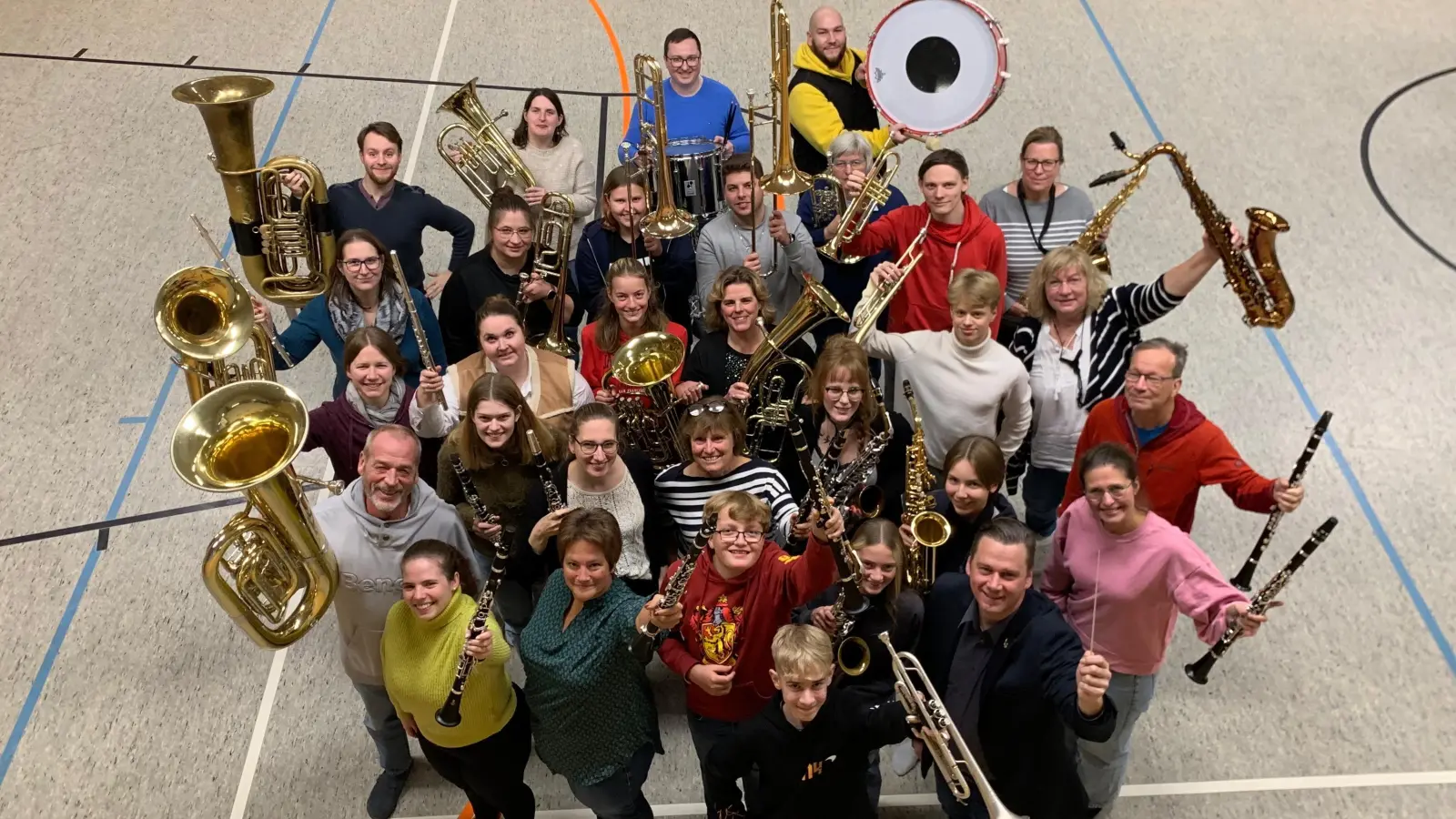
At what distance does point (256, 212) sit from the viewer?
4.30 m

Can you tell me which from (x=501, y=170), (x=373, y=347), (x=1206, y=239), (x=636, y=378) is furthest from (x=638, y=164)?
(x=1206, y=239)

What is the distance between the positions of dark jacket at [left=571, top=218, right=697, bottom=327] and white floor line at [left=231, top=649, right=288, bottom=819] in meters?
1.75

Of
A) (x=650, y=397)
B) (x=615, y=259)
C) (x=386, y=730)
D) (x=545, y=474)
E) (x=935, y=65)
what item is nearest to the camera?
(x=545, y=474)

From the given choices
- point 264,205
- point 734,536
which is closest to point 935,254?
point 734,536

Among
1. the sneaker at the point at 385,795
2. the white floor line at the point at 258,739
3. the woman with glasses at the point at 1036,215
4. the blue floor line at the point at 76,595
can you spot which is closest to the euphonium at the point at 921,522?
the woman with glasses at the point at 1036,215

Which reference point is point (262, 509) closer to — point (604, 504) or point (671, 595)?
point (604, 504)

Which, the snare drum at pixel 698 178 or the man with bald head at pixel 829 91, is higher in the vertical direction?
the man with bald head at pixel 829 91

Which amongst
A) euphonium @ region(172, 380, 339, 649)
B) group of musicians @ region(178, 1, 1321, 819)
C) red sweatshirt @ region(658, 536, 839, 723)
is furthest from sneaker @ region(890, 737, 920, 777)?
euphonium @ region(172, 380, 339, 649)

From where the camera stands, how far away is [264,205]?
430 centimetres

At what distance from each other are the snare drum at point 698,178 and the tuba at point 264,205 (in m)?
1.40

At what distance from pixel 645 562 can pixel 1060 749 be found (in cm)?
133

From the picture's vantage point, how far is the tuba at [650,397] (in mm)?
3900

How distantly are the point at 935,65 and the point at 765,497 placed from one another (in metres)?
2.44

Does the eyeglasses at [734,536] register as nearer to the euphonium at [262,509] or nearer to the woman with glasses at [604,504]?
the woman with glasses at [604,504]
